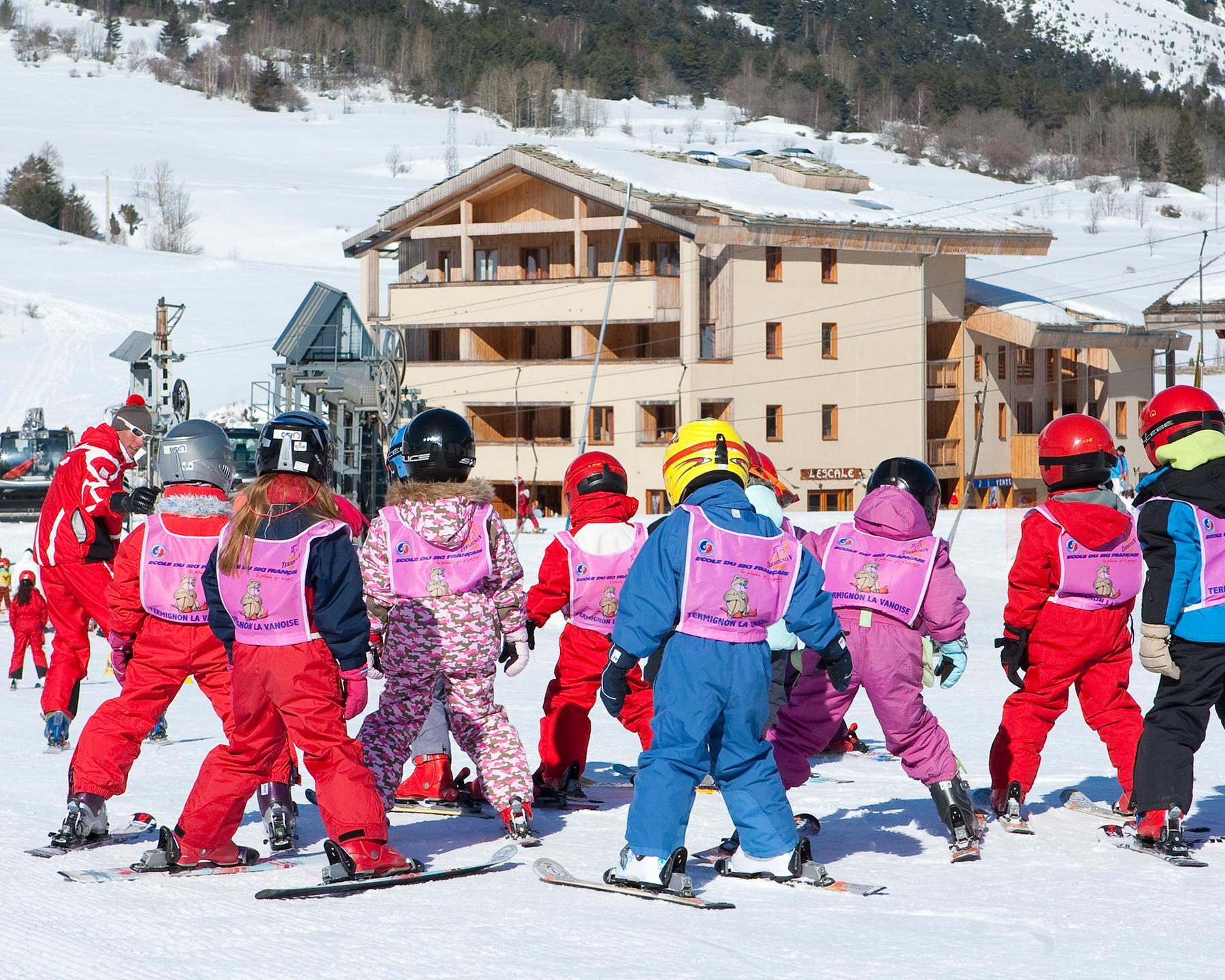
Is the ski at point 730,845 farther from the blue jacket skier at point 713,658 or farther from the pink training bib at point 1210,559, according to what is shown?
the pink training bib at point 1210,559

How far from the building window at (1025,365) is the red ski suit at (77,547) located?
37.3 meters

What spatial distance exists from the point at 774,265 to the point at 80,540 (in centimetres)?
3124

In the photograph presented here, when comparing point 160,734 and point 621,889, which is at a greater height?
point 621,889

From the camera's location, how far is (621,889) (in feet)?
16.8

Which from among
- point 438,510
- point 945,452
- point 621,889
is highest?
point 945,452

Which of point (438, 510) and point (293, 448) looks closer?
point (293, 448)

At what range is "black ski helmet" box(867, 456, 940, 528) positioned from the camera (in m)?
6.17

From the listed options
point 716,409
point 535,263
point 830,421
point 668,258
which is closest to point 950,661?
point 716,409

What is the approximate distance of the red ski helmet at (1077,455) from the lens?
638 centimetres

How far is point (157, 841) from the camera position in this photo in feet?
19.5

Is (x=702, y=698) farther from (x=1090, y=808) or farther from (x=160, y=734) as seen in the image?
(x=160, y=734)

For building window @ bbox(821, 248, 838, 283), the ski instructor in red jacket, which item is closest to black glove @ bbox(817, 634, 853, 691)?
the ski instructor in red jacket

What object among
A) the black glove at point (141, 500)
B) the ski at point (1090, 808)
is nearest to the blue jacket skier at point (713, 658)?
the ski at point (1090, 808)

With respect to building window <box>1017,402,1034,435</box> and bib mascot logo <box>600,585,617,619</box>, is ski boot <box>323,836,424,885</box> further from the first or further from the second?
building window <box>1017,402,1034,435</box>
